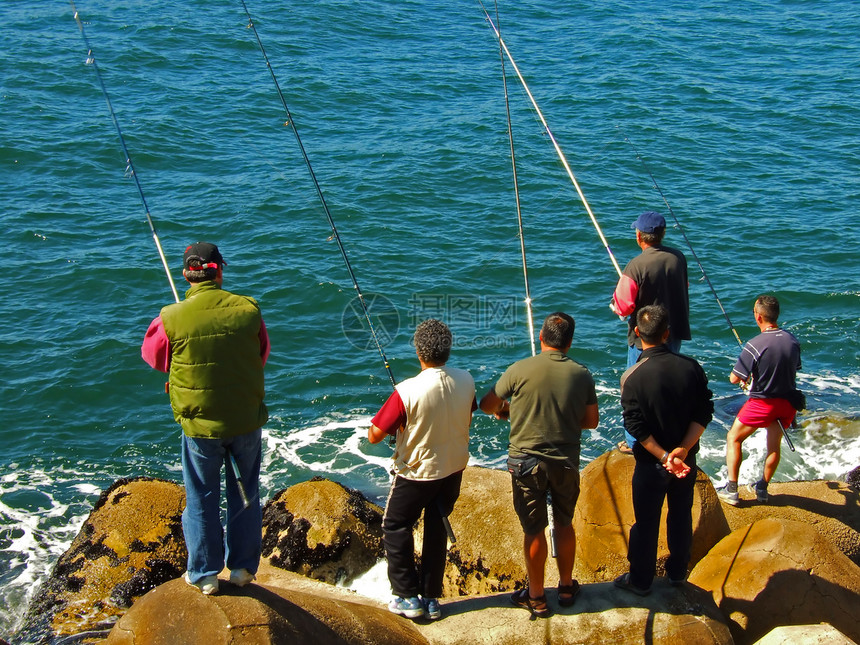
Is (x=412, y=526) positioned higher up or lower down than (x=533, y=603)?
higher up

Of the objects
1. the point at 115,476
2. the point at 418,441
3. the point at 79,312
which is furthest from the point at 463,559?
the point at 79,312

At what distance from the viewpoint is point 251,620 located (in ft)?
13.5

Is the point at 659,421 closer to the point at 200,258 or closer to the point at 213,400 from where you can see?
the point at 213,400

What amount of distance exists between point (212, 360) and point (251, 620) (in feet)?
4.04

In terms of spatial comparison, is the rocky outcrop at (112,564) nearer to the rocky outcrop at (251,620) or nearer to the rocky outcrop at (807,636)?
the rocky outcrop at (251,620)

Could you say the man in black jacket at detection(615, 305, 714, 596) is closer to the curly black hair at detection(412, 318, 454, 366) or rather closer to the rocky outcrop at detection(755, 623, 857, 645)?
the rocky outcrop at detection(755, 623, 857, 645)

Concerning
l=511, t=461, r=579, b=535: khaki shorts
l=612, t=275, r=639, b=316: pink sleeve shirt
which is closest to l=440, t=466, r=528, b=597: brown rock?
l=511, t=461, r=579, b=535: khaki shorts

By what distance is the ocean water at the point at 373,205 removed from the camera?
405 inches

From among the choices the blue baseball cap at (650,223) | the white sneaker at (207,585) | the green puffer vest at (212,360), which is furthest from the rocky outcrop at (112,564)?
the blue baseball cap at (650,223)

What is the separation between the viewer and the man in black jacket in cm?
456

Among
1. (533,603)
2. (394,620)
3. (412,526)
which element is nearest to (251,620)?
(394,620)

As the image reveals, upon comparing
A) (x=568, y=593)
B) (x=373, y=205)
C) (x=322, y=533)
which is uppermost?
(x=373, y=205)

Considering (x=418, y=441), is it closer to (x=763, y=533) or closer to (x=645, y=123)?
(x=763, y=533)

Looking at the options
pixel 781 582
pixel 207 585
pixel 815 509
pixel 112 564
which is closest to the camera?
pixel 207 585
